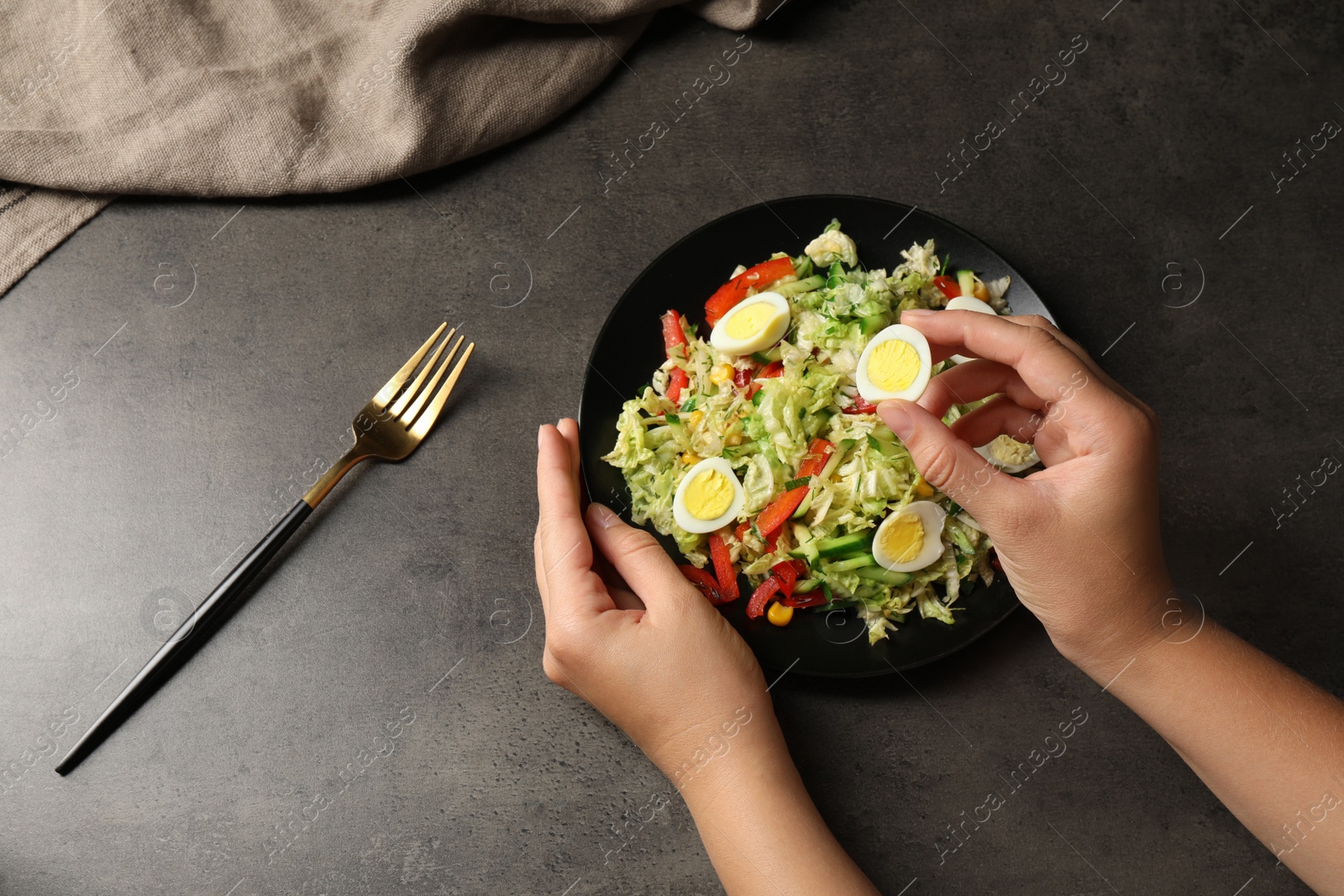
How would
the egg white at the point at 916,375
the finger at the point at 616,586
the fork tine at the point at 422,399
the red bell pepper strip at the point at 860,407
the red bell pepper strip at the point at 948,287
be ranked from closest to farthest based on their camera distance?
the egg white at the point at 916,375
the finger at the point at 616,586
the red bell pepper strip at the point at 860,407
the red bell pepper strip at the point at 948,287
the fork tine at the point at 422,399

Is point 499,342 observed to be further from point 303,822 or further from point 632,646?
point 303,822

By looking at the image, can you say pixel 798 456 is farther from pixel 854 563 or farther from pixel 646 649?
pixel 646 649

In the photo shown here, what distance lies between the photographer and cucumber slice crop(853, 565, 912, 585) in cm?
234

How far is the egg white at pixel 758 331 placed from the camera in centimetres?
246

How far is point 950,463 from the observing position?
1.90 m

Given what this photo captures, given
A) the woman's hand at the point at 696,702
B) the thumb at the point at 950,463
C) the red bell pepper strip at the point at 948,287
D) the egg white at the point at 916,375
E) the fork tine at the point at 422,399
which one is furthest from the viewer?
the fork tine at the point at 422,399

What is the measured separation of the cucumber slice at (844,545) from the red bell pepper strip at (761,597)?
163 millimetres

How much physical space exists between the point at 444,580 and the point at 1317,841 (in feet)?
8.23

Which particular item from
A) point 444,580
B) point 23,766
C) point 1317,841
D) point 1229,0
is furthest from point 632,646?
point 1229,0

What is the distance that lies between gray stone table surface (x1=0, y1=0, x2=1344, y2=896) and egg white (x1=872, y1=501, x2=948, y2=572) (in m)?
0.46

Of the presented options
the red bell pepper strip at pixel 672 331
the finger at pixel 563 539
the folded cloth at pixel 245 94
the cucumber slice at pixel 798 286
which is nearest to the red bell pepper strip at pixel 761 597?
the finger at pixel 563 539

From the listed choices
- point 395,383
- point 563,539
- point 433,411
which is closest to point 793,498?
point 563,539

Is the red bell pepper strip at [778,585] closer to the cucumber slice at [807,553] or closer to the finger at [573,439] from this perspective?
the cucumber slice at [807,553]

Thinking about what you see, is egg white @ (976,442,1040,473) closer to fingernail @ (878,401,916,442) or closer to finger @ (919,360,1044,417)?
finger @ (919,360,1044,417)
